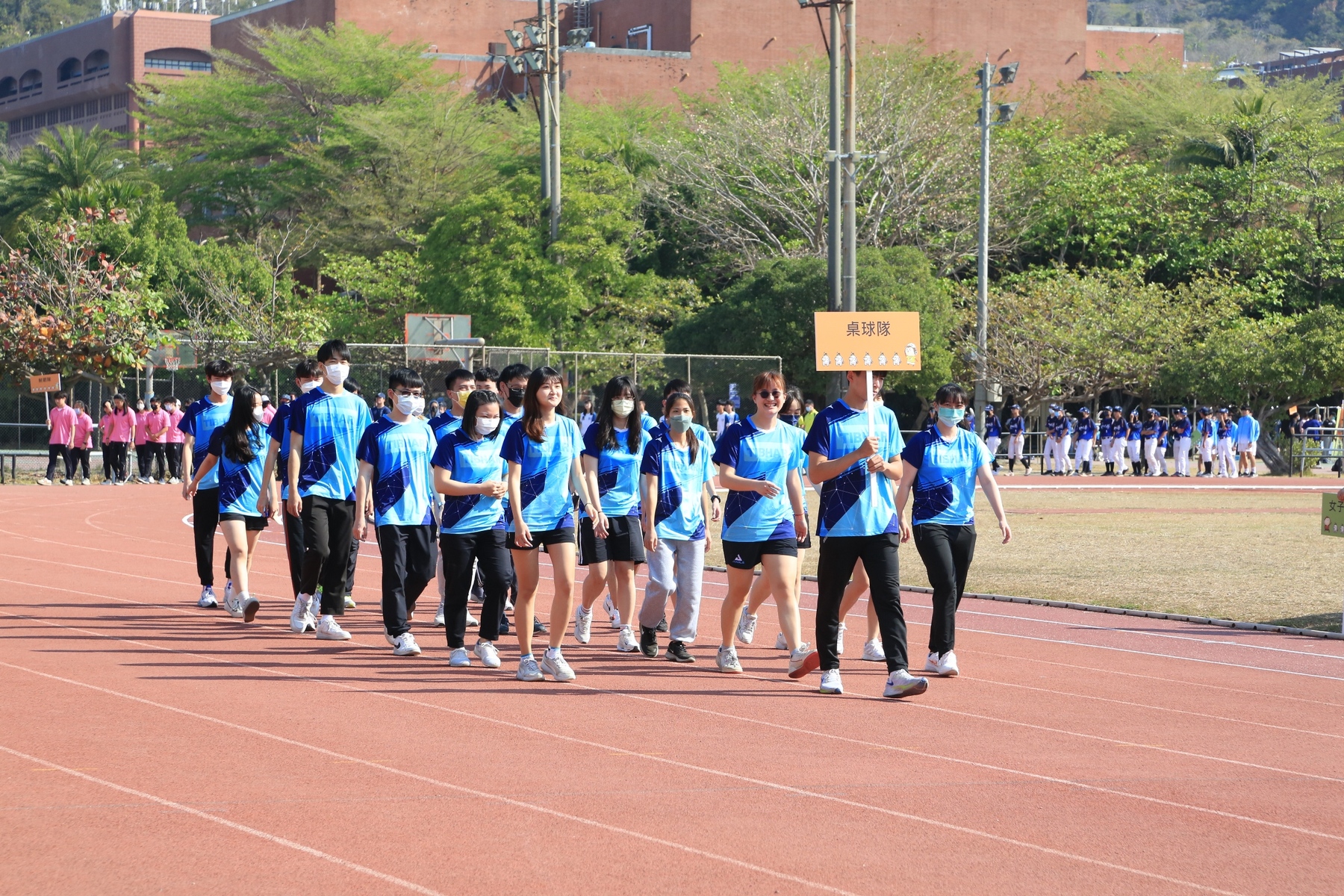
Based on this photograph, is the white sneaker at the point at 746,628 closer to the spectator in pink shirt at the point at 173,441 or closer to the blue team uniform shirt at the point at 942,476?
the blue team uniform shirt at the point at 942,476

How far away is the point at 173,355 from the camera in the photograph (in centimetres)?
3428

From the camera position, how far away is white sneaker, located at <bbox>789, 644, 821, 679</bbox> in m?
9.98

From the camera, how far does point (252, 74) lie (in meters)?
65.2

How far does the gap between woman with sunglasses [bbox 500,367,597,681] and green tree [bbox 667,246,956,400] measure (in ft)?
107

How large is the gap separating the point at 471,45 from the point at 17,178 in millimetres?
22211

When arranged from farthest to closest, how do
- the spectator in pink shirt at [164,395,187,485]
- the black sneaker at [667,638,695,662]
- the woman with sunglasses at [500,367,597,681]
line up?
1. the spectator in pink shirt at [164,395,187,485]
2. the black sneaker at [667,638,695,662]
3. the woman with sunglasses at [500,367,597,681]

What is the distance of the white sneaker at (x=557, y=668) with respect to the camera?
991cm

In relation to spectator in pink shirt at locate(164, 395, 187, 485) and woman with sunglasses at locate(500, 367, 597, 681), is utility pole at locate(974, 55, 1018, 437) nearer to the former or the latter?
spectator in pink shirt at locate(164, 395, 187, 485)

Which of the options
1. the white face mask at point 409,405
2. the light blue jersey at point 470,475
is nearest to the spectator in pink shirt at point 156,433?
the white face mask at point 409,405

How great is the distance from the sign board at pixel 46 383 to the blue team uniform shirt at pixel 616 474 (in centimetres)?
2386

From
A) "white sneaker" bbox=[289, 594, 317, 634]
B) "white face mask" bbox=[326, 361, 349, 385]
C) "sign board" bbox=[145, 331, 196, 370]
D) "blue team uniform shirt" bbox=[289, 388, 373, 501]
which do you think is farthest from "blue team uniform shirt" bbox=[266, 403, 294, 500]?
"sign board" bbox=[145, 331, 196, 370]

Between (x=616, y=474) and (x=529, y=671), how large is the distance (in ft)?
5.50

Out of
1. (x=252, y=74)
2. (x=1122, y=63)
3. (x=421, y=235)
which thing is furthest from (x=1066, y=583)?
(x=1122, y=63)

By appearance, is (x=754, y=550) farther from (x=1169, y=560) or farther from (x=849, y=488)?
(x=1169, y=560)
